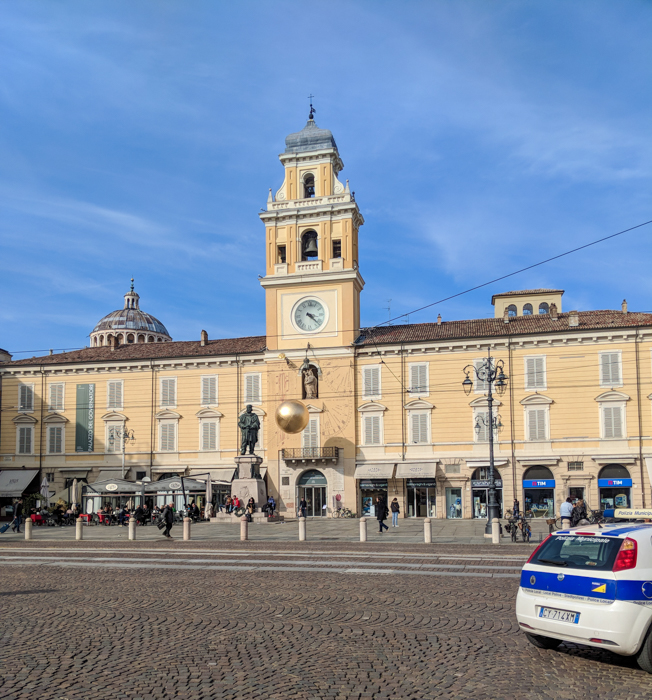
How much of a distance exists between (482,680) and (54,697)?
4.00 meters

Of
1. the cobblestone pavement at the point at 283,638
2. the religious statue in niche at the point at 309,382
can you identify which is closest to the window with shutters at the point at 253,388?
the religious statue in niche at the point at 309,382

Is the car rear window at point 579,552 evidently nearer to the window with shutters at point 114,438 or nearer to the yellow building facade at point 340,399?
the yellow building facade at point 340,399

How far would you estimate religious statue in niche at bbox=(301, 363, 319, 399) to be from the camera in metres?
45.4

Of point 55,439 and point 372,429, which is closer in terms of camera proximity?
point 372,429

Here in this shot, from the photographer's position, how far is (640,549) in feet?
24.4

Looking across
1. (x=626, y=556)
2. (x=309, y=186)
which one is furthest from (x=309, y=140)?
(x=626, y=556)

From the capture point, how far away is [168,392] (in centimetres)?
4809

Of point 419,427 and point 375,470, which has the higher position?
point 419,427

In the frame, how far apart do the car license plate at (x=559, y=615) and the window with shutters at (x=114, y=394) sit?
144ft

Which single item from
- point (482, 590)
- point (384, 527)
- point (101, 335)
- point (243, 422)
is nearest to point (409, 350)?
point (243, 422)

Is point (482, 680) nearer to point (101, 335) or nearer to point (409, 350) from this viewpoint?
point (409, 350)

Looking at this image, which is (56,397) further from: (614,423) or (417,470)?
(614,423)

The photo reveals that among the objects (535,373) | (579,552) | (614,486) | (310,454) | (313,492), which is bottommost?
(313,492)

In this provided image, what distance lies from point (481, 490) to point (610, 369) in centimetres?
976
